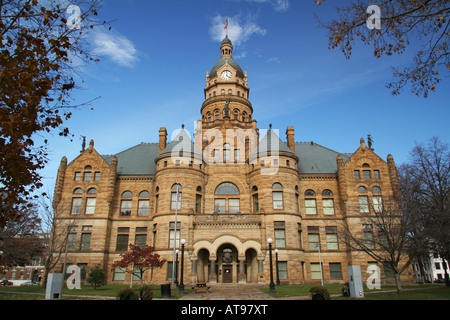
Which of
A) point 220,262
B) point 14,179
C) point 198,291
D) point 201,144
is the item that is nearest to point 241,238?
point 220,262

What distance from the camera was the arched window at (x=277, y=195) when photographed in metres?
37.0

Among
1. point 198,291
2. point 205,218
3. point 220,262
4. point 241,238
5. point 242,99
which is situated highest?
point 242,99

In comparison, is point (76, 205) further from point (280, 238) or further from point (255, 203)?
point (280, 238)

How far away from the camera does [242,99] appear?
49.7 meters

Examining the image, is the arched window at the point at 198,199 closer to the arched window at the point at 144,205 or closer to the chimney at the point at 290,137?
the arched window at the point at 144,205

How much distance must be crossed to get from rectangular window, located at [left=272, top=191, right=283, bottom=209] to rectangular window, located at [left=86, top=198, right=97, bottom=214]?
21396 mm

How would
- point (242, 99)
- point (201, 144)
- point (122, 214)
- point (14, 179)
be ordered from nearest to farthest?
point (14, 179), point (122, 214), point (201, 144), point (242, 99)

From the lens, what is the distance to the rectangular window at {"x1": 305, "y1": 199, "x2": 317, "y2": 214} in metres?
39.5

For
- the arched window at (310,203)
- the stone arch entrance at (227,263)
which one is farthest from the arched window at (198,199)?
the arched window at (310,203)

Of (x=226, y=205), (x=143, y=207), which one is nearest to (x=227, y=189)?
(x=226, y=205)

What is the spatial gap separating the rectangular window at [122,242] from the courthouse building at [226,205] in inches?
4.6
